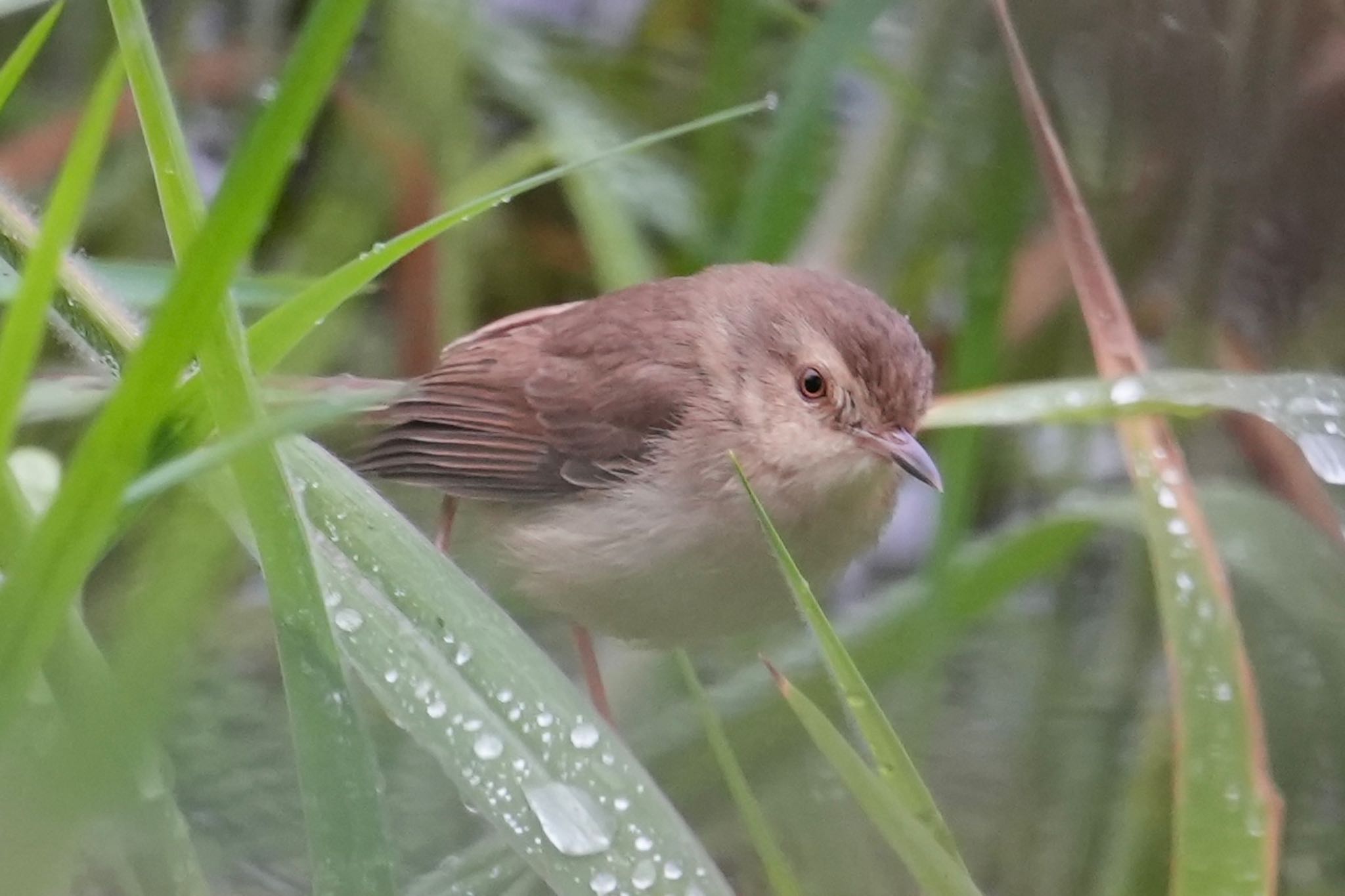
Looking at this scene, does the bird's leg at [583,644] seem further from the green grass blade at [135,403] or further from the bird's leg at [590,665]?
the green grass blade at [135,403]

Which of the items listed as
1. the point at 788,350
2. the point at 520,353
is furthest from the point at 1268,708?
the point at 520,353

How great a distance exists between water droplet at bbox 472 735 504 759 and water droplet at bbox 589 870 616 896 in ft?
0.44

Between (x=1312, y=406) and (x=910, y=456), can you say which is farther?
(x=910, y=456)

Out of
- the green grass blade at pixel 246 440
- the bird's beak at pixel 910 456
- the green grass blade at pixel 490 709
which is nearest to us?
the green grass blade at pixel 246 440

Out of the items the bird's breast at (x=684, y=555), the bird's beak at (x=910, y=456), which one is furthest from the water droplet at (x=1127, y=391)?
the bird's breast at (x=684, y=555)

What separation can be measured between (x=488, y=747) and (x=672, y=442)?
816 millimetres

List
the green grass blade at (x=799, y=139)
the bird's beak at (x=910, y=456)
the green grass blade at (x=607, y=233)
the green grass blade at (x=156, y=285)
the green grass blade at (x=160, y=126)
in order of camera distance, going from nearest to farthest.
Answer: the green grass blade at (x=160, y=126), the green grass blade at (x=156, y=285), the bird's beak at (x=910, y=456), the green grass blade at (x=799, y=139), the green grass blade at (x=607, y=233)

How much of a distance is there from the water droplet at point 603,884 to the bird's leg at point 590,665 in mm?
601

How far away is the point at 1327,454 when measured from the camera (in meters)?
1.40

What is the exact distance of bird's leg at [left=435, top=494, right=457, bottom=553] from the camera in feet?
6.36

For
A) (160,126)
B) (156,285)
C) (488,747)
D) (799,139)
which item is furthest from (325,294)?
(799,139)

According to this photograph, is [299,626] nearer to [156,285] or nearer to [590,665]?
[156,285]

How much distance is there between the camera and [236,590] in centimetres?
159

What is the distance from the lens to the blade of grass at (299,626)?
1050 millimetres
